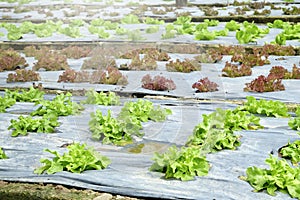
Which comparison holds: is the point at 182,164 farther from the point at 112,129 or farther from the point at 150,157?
the point at 112,129

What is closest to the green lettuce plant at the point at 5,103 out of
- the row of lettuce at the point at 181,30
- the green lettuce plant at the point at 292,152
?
the row of lettuce at the point at 181,30

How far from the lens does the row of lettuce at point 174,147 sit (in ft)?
14.2

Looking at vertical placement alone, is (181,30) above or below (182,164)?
below

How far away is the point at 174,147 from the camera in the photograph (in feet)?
14.7

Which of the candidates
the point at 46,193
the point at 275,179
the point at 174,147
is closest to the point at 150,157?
the point at 174,147

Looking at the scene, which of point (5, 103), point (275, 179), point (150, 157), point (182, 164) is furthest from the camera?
point (5, 103)

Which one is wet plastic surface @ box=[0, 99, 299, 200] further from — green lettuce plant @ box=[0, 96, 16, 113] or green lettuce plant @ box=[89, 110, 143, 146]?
green lettuce plant @ box=[0, 96, 16, 113]

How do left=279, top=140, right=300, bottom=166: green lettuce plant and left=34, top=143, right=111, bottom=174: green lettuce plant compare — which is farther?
left=279, top=140, right=300, bottom=166: green lettuce plant

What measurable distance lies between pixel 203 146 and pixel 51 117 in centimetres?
182

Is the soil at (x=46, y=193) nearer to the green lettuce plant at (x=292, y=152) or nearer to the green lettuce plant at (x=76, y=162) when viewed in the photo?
the green lettuce plant at (x=76, y=162)

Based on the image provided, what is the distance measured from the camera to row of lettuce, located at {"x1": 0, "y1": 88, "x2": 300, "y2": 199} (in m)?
4.32

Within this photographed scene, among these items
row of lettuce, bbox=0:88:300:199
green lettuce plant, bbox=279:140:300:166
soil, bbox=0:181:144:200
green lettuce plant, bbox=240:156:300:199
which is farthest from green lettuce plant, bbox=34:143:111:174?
green lettuce plant, bbox=279:140:300:166

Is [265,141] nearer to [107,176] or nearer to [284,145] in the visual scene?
[284,145]

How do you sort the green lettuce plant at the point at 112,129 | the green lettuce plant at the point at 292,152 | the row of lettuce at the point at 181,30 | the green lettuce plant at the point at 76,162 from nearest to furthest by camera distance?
the green lettuce plant at the point at 76,162
the green lettuce plant at the point at 292,152
the green lettuce plant at the point at 112,129
the row of lettuce at the point at 181,30
